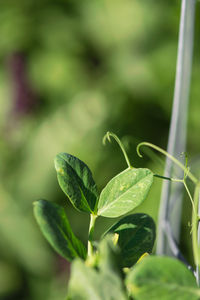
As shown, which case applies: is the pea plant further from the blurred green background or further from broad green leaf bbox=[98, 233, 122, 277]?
the blurred green background

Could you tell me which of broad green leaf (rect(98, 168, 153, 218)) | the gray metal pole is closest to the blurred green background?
the gray metal pole

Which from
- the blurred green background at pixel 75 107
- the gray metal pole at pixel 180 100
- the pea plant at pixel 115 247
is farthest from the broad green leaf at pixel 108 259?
the blurred green background at pixel 75 107

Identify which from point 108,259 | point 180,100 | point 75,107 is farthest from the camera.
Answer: point 75,107

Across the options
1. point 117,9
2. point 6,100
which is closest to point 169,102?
point 117,9

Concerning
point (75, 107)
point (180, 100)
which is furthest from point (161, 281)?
point (75, 107)

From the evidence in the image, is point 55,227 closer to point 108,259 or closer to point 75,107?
point 108,259

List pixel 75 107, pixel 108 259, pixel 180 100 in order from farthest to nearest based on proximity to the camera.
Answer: pixel 75 107, pixel 180 100, pixel 108 259

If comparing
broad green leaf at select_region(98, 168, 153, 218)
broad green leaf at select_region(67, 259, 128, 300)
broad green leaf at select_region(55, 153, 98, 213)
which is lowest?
broad green leaf at select_region(67, 259, 128, 300)
